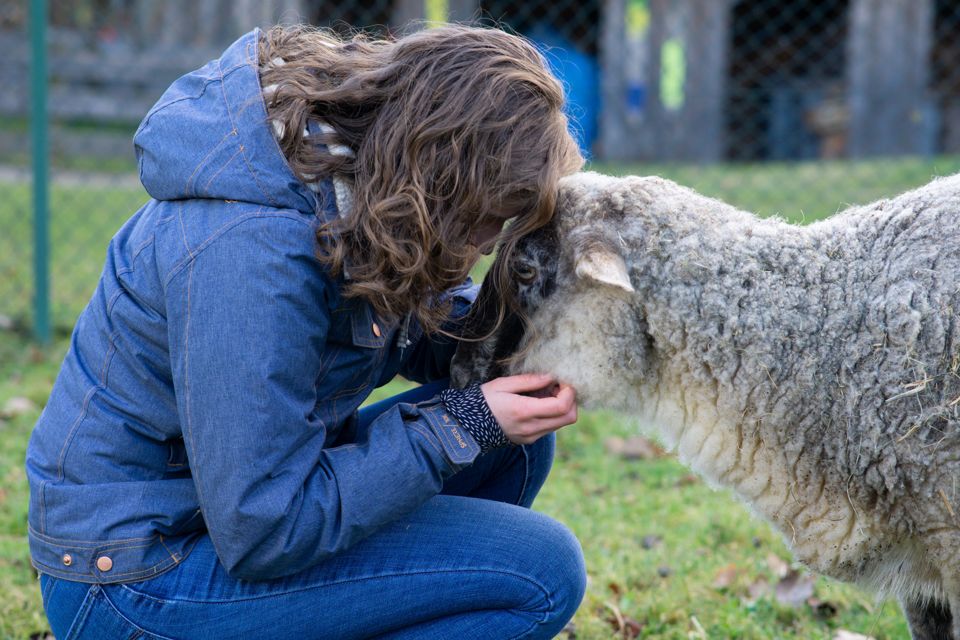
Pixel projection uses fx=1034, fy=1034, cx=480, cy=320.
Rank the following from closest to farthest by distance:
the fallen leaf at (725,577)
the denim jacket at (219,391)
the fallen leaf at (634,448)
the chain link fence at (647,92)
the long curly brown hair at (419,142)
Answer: the denim jacket at (219,391), the long curly brown hair at (419,142), the fallen leaf at (725,577), the fallen leaf at (634,448), the chain link fence at (647,92)

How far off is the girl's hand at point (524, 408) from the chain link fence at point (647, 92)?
0.81 meters

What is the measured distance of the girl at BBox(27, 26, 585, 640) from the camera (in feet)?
6.41

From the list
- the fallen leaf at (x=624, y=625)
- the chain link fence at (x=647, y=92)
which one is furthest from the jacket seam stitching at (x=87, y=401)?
the fallen leaf at (x=624, y=625)

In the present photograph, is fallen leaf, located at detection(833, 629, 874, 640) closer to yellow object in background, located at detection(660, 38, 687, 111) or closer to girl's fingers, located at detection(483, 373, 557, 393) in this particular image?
girl's fingers, located at detection(483, 373, 557, 393)

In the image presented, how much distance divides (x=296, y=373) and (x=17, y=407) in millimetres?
3147

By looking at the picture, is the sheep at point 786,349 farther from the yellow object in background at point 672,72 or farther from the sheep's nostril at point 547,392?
the yellow object in background at point 672,72

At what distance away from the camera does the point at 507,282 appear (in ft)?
8.20

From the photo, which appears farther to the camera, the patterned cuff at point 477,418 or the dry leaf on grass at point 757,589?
the dry leaf on grass at point 757,589

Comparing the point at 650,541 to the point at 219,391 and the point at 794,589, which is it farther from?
the point at 219,391

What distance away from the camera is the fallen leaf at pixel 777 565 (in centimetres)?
329

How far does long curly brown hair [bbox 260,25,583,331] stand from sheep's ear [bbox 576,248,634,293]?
175mm

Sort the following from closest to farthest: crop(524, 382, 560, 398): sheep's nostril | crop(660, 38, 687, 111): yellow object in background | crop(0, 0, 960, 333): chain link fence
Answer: crop(524, 382, 560, 398): sheep's nostril → crop(0, 0, 960, 333): chain link fence → crop(660, 38, 687, 111): yellow object in background

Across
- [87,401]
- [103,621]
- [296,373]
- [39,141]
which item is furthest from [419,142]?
[39,141]

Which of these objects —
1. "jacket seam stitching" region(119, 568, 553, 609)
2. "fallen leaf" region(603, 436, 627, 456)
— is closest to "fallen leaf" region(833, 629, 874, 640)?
"jacket seam stitching" region(119, 568, 553, 609)
